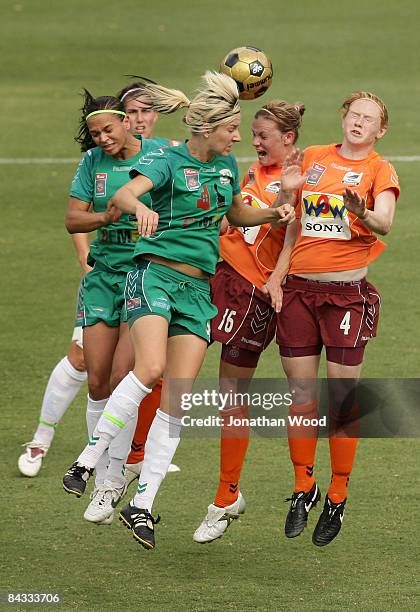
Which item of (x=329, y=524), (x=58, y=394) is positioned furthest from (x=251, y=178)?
(x=58, y=394)

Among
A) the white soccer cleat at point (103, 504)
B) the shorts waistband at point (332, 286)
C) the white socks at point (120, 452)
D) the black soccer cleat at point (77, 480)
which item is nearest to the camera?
the black soccer cleat at point (77, 480)

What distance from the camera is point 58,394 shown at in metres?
10.4

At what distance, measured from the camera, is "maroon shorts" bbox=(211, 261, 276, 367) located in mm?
8484

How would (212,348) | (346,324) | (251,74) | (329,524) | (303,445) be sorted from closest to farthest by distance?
(346,324) → (329,524) → (303,445) → (251,74) → (212,348)

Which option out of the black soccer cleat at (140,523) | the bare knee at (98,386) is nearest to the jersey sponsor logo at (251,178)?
the bare knee at (98,386)

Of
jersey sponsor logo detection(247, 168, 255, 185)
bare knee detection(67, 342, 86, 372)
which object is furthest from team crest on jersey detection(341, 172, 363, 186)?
bare knee detection(67, 342, 86, 372)

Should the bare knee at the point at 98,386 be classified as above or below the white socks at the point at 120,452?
above

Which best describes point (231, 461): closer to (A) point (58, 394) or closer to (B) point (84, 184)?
(B) point (84, 184)

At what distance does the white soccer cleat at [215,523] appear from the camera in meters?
8.50

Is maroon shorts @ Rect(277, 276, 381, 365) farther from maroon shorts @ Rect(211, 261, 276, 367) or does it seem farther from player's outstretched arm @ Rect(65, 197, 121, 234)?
player's outstretched arm @ Rect(65, 197, 121, 234)

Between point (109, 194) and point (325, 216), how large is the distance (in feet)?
4.28

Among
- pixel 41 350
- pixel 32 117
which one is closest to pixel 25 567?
pixel 41 350

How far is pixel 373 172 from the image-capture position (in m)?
8.06

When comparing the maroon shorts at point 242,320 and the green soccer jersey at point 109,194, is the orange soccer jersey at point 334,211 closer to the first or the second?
the maroon shorts at point 242,320
